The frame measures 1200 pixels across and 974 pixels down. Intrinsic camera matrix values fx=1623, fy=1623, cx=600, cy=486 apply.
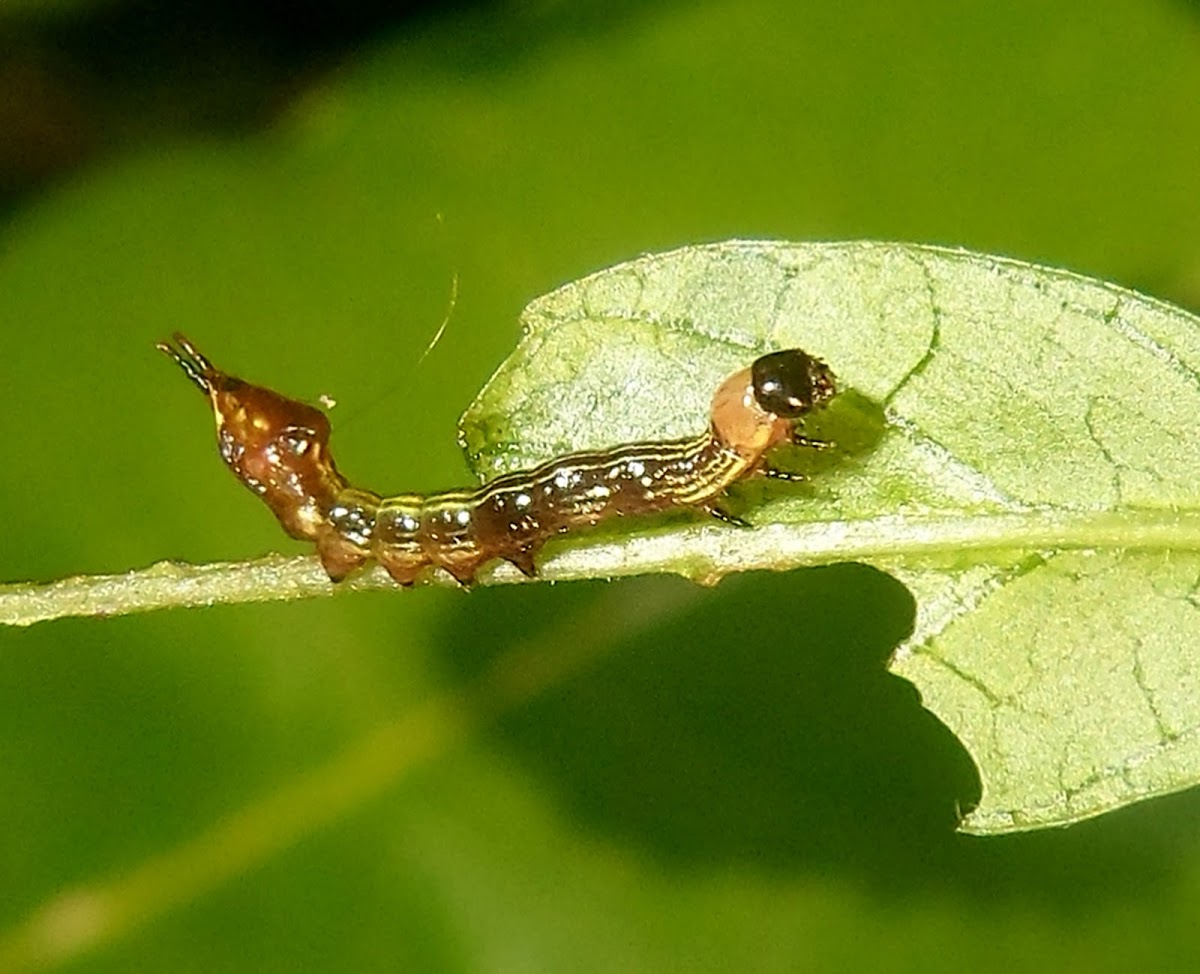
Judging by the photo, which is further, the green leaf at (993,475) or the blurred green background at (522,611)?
the blurred green background at (522,611)

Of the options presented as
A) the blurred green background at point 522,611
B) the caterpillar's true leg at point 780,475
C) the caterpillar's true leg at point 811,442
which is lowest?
the blurred green background at point 522,611

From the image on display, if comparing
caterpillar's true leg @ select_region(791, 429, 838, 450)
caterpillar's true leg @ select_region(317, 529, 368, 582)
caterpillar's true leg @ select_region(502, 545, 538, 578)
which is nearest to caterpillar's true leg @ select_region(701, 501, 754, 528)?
caterpillar's true leg @ select_region(791, 429, 838, 450)

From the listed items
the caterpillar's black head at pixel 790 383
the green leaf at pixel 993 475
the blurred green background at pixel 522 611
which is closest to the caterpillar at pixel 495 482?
the caterpillar's black head at pixel 790 383

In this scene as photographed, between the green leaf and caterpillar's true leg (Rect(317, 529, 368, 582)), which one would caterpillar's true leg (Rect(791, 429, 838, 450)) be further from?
caterpillar's true leg (Rect(317, 529, 368, 582))

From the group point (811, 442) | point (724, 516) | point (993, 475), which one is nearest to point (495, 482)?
point (724, 516)

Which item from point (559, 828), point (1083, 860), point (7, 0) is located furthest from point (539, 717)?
point (7, 0)

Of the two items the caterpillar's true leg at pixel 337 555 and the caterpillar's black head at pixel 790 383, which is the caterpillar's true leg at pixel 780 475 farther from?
the caterpillar's true leg at pixel 337 555

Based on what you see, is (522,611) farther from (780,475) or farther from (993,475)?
(993,475)

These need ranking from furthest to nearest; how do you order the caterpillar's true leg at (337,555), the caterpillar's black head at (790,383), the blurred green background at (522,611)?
the blurred green background at (522,611), the caterpillar's true leg at (337,555), the caterpillar's black head at (790,383)
